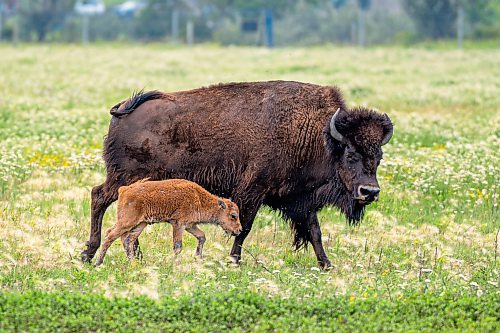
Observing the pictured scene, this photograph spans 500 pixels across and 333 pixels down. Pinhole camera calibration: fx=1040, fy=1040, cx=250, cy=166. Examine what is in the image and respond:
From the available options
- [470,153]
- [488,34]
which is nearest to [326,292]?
[470,153]

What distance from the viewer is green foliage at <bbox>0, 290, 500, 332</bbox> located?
7.99 m

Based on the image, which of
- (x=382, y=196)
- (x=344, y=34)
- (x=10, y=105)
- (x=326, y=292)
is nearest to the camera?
(x=326, y=292)

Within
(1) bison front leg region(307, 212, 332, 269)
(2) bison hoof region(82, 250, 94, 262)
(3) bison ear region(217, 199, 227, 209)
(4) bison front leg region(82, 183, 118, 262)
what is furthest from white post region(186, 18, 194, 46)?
(3) bison ear region(217, 199, 227, 209)

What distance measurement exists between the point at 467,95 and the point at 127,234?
18.7 metres

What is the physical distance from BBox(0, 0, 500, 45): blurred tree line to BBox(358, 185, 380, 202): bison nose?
5326cm

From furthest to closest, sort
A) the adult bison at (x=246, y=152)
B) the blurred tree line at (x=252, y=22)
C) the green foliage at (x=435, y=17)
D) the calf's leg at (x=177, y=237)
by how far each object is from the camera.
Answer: the blurred tree line at (x=252, y=22), the green foliage at (x=435, y=17), the adult bison at (x=246, y=152), the calf's leg at (x=177, y=237)

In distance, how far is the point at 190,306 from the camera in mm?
8305

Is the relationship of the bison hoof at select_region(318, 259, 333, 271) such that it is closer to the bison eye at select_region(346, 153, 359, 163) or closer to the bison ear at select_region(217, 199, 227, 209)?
the bison eye at select_region(346, 153, 359, 163)

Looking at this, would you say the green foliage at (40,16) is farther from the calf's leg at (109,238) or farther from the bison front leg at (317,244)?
the calf's leg at (109,238)

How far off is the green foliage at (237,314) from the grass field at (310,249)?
0.02 m

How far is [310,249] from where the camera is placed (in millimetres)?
11906

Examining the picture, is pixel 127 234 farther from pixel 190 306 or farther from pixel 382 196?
pixel 382 196

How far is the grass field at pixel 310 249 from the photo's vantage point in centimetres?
865

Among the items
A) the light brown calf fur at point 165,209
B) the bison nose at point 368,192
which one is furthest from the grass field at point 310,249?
the bison nose at point 368,192
